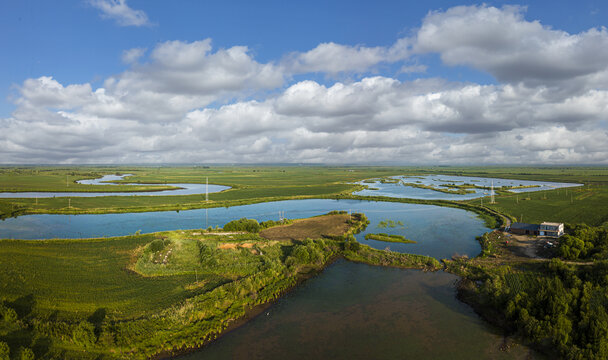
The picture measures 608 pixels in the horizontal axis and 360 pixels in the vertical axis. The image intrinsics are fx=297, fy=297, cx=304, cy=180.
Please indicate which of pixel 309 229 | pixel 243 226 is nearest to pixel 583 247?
pixel 309 229

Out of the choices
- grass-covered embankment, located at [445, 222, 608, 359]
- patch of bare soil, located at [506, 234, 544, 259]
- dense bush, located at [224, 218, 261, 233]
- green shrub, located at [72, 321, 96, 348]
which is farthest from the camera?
dense bush, located at [224, 218, 261, 233]

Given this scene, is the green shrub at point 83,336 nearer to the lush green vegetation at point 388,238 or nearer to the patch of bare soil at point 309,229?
the patch of bare soil at point 309,229

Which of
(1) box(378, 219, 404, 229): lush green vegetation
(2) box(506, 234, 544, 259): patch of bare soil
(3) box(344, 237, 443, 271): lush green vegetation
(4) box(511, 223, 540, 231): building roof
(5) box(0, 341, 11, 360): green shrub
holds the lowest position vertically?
(3) box(344, 237, 443, 271): lush green vegetation

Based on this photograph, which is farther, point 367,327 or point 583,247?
point 583,247

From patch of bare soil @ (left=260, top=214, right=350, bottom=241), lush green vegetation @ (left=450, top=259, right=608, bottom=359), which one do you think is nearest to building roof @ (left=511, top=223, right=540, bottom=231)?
lush green vegetation @ (left=450, top=259, right=608, bottom=359)

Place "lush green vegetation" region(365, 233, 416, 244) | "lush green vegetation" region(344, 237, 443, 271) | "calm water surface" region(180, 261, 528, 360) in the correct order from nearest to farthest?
"calm water surface" region(180, 261, 528, 360) < "lush green vegetation" region(344, 237, 443, 271) < "lush green vegetation" region(365, 233, 416, 244)

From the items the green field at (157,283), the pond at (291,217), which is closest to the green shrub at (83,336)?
the green field at (157,283)

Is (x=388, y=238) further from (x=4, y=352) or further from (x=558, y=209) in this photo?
(x=558, y=209)

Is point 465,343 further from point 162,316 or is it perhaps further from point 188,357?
point 162,316

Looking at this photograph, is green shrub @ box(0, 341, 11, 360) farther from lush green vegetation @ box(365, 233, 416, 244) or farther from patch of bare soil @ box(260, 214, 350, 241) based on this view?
lush green vegetation @ box(365, 233, 416, 244)
